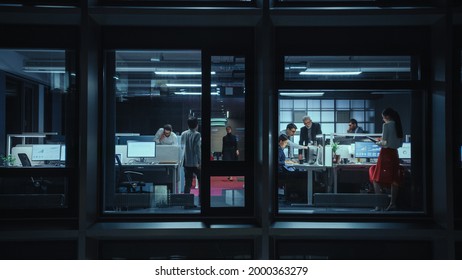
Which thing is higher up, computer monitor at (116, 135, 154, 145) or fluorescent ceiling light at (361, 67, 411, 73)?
fluorescent ceiling light at (361, 67, 411, 73)

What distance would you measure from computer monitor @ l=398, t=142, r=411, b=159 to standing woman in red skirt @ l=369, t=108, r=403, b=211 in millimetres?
42

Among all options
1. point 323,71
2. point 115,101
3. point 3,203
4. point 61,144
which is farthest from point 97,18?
point 323,71

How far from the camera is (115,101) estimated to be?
Result: 13.3ft

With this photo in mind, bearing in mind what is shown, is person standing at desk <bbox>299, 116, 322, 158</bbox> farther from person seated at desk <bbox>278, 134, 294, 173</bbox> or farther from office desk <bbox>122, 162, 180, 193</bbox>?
office desk <bbox>122, 162, 180, 193</bbox>

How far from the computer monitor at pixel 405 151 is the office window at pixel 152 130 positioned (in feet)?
6.61

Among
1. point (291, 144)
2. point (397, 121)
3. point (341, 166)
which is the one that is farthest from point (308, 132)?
point (397, 121)

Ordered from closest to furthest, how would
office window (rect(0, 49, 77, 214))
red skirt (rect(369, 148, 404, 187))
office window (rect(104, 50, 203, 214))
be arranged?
office window (rect(0, 49, 77, 214)) → office window (rect(104, 50, 203, 214)) → red skirt (rect(369, 148, 404, 187))

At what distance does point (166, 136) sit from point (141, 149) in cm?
45

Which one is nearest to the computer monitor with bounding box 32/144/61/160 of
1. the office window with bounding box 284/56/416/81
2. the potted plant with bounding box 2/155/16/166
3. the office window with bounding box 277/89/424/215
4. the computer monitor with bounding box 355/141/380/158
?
the potted plant with bounding box 2/155/16/166

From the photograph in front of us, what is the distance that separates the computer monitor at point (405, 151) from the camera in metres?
3.99

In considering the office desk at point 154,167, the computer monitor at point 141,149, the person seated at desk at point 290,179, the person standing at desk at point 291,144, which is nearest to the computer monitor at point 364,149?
the person standing at desk at point 291,144

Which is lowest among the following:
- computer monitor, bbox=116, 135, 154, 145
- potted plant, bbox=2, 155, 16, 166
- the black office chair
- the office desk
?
the black office chair

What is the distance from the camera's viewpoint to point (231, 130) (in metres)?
3.79

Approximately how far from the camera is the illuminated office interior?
11.5ft
